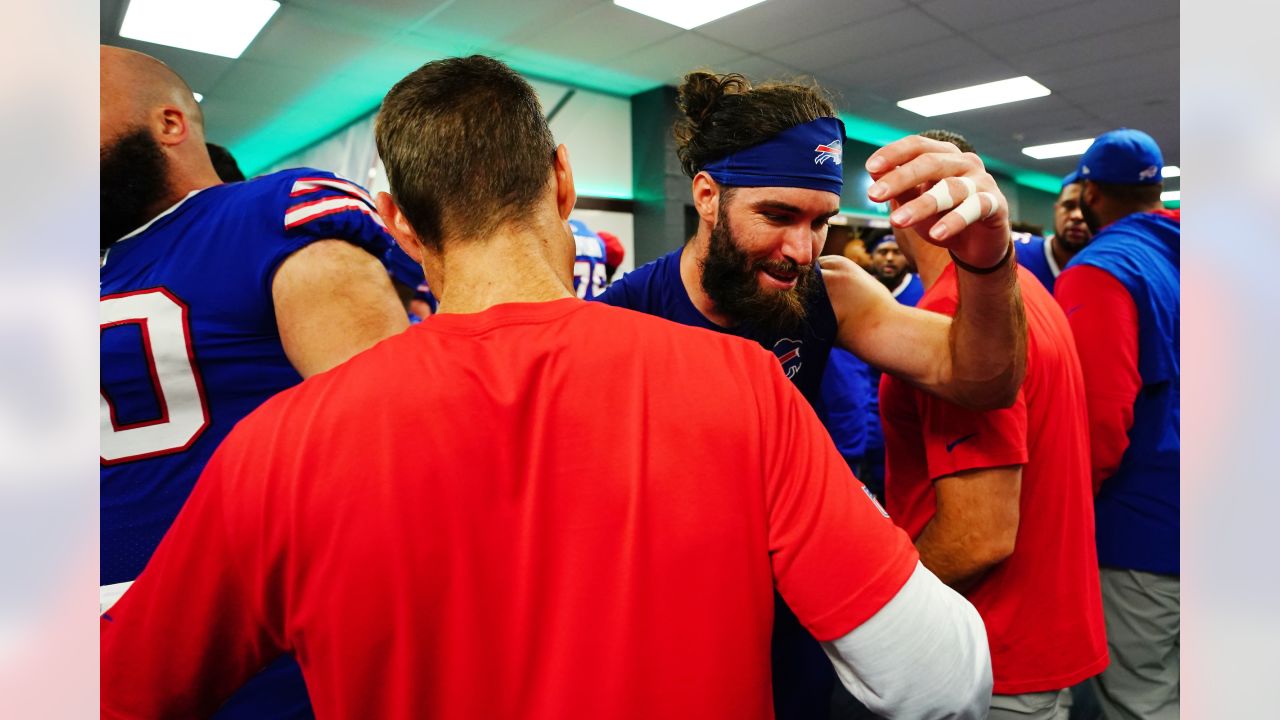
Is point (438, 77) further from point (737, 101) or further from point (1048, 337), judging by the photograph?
point (1048, 337)

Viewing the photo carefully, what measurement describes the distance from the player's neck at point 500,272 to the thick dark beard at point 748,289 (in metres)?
0.68

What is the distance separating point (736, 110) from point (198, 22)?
4.72 meters

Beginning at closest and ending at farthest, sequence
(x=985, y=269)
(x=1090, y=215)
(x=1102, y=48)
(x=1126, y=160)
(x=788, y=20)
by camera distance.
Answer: (x=985, y=269), (x=1126, y=160), (x=1090, y=215), (x=788, y=20), (x=1102, y=48)

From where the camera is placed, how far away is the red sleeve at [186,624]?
25.8 inches

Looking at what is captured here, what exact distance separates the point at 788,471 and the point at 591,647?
0.82 feet

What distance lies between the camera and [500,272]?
2.47 feet

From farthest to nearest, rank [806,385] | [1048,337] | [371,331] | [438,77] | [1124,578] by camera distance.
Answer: [1124,578], [806,385], [1048,337], [371,331], [438,77]

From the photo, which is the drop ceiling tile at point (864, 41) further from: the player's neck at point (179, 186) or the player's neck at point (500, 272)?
the player's neck at point (500, 272)

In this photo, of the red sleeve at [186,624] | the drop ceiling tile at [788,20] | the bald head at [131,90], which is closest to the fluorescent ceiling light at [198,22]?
the drop ceiling tile at [788,20]

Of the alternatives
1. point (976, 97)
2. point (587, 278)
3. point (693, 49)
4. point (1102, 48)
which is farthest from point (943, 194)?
point (976, 97)

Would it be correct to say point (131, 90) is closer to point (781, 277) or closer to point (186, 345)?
point (186, 345)

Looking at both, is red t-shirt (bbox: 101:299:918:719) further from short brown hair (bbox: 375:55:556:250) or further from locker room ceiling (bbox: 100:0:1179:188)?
locker room ceiling (bbox: 100:0:1179:188)
